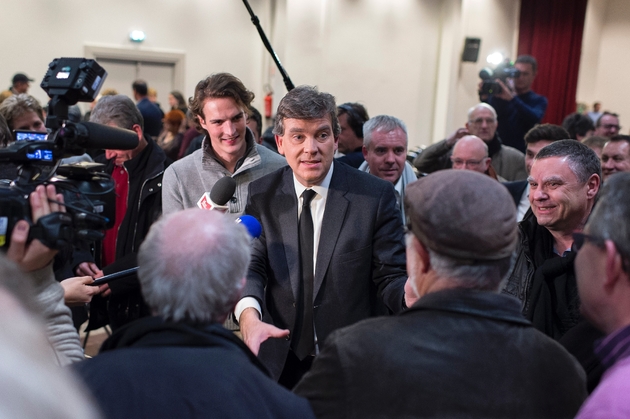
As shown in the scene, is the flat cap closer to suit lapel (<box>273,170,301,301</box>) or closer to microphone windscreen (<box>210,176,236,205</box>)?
suit lapel (<box>273,170,301,301</box>)

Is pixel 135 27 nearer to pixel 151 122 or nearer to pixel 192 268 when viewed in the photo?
pixel 151 122

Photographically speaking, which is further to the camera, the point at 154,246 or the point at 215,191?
the point at 215,191

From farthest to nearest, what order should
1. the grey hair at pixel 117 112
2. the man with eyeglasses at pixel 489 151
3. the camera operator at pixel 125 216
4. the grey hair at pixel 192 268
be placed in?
1. the man with eyeglasses at pixel 489 151
2. the grey hair at pixel 117 112
3. the camera operator at pixel 125 216
4. the grey hair at pixel 192 268

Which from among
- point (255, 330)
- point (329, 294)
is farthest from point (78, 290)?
point (329, 294)

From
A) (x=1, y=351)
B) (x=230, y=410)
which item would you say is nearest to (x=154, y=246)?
(x=230, y=410)

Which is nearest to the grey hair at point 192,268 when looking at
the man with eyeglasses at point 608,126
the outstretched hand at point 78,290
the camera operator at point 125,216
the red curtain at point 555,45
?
the outstretched hand at point 78,290

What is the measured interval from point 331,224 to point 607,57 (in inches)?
392

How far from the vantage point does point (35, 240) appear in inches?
55.4

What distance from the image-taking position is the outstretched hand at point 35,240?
1397 millimetres

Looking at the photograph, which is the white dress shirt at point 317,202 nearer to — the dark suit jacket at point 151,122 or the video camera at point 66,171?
the video camera at point 66,171

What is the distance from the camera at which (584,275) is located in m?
1.22

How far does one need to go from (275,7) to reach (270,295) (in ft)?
27.5

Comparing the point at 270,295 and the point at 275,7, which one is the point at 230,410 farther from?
the point at 275,7

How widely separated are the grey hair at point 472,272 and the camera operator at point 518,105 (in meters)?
4.59
